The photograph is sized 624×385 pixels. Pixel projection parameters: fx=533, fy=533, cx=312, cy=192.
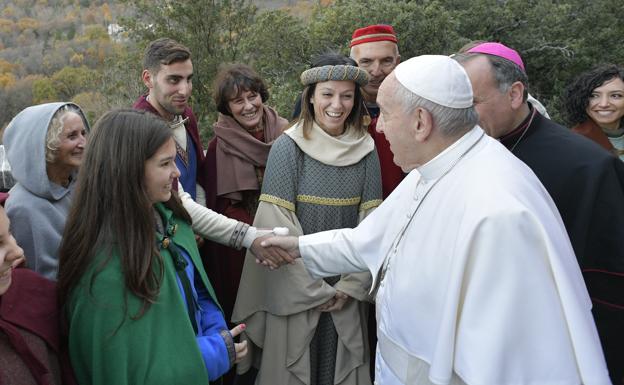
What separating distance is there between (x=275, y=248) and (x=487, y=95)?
1.34m

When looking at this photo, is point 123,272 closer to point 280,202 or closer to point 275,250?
point 275,250

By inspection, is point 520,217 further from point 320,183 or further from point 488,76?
point 320,183

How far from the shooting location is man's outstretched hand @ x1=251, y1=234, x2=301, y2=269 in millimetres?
2809

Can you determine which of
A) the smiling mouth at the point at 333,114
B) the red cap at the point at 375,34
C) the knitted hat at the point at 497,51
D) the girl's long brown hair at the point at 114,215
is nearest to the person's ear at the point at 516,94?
the knitted hat at the point at 497,51

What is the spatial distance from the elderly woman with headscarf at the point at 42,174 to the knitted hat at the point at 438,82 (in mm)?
1551

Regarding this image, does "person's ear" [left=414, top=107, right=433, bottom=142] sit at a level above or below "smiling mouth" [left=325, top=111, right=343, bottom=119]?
above

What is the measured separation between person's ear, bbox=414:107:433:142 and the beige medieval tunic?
3.14 feet

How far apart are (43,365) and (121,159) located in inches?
29.2

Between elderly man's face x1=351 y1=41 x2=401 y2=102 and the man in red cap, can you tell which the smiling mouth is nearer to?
the man in red cap

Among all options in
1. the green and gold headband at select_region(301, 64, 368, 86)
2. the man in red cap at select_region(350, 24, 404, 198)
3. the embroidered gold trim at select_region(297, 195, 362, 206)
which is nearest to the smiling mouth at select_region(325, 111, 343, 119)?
the green and gold headband at select_region(301, 64, 368, 86)

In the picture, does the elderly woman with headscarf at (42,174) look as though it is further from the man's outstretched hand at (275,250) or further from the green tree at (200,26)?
the green tree at (200,26)

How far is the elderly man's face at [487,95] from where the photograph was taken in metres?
2.64

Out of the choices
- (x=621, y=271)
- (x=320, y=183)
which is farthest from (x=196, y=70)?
(x=621, y=271)

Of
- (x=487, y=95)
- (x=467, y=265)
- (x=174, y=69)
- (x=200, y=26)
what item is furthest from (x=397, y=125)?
(x=200, y=26)
